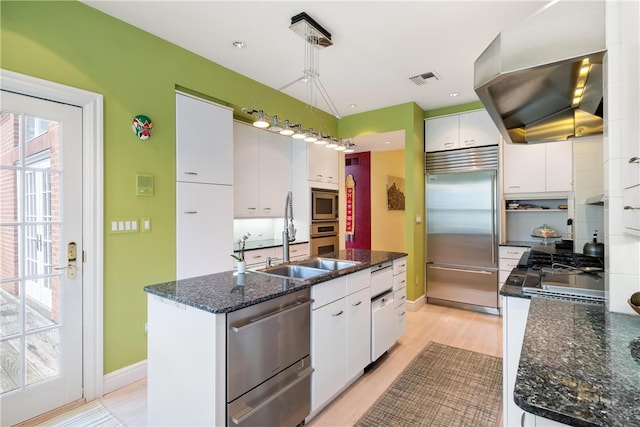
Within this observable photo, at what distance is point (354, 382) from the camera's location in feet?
8.08

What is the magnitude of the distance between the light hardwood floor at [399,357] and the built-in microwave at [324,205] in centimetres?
175

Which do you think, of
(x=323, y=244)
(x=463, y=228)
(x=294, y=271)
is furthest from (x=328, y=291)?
(x=463, y=228)

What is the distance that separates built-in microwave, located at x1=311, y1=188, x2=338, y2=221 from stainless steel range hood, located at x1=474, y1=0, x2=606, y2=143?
2.70 meters

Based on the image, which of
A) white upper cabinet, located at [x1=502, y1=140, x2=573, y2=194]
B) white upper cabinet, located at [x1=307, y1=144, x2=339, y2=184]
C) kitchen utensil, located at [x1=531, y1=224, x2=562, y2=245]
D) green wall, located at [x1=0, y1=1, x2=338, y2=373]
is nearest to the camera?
green wall, located at [x1=0, y1=1, x2=338, y2=373]

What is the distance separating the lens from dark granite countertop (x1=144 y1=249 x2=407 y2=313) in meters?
1.50

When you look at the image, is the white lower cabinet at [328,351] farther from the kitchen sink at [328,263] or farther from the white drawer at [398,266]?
the white drawer at [398,266]

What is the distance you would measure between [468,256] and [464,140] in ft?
5.20

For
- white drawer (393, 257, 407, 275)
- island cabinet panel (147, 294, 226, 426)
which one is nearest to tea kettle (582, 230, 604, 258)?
white drawer (393, 257, 407, 275)

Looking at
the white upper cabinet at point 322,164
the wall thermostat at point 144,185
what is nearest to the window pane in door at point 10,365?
the wall thermostat at point 144,185

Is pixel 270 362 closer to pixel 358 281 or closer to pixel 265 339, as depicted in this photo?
pixel 265 339

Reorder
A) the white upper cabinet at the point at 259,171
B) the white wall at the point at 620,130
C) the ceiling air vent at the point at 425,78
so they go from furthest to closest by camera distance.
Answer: the white upper cabinet at the point at 259,171, the ceiling air vent at the point at 425,78, the white wall at the point at 620,130

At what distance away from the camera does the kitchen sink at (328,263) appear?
2588 millimetres

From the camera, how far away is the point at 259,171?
394 centimetres

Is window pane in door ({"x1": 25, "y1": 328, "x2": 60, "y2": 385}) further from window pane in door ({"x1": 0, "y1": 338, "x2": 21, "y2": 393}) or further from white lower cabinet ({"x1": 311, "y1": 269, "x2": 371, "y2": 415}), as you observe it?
white lower cabinet ({"x1": 311, "y1": 269, "x2": 371, "y2": 415})
